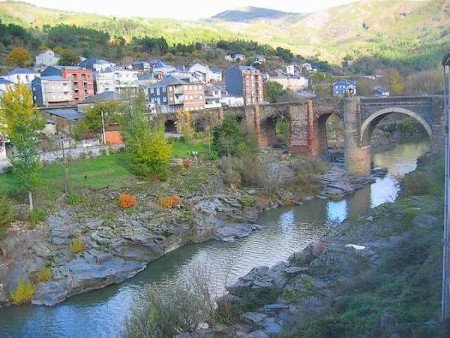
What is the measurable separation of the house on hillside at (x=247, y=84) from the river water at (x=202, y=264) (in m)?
24.6

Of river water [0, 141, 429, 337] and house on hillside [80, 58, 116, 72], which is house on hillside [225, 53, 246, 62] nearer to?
house on hillside [80, 58, 116, 72]

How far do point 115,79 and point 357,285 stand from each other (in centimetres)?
4691

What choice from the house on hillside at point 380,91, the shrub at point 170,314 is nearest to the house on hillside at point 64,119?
the shrub at point 170,314

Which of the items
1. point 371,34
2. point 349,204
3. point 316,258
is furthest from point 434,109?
point 371,34

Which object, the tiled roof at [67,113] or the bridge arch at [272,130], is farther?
the bridge arch at [272,130]

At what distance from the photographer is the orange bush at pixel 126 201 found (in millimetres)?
24719

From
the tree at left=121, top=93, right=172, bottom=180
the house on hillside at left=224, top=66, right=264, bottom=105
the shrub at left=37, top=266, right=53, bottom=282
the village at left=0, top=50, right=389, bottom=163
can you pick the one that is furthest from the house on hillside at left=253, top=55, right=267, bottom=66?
the shrub at left=37, top=266, right=53, bottom=282

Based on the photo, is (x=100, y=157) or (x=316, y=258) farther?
(x=100, y=157)

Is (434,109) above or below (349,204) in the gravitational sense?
above

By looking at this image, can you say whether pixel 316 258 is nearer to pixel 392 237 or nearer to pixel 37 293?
pixel 392 237

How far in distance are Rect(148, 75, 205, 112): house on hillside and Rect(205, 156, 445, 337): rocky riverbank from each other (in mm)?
29482

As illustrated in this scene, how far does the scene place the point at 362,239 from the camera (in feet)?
55.8

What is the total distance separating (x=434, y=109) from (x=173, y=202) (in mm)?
17063

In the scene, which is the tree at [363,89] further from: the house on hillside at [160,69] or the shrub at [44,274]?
the shrub at [44,274]
